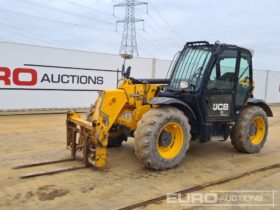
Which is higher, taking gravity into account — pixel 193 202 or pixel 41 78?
pixel 41 78

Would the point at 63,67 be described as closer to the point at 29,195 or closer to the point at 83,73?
the point at 83,73

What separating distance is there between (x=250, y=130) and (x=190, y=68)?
196 centimetres

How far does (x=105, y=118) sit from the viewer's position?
20.7ft

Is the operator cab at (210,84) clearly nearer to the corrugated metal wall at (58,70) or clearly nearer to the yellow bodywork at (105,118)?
the yellow bodywork at (105,118)

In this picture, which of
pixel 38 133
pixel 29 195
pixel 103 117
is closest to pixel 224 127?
pixel 103 117

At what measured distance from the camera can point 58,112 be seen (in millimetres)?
14000

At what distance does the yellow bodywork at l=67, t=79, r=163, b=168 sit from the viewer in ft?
18.8

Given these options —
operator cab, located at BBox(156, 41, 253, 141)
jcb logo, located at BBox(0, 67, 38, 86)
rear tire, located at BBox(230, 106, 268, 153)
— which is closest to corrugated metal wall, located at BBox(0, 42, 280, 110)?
jcb logo, located at BBox(0, 67, 38, 86)

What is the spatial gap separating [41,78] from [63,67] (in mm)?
976

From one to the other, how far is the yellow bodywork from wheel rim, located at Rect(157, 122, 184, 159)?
0.63 metres

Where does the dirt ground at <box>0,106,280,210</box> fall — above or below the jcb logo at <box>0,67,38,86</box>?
below

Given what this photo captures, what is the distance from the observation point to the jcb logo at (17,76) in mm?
12508

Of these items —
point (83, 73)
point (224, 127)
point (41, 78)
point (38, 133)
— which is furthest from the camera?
point (83, 73)

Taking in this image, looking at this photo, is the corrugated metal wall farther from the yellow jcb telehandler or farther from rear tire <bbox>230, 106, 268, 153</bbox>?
rear tire <bbox>230, 106, 268, 153</bbox>
